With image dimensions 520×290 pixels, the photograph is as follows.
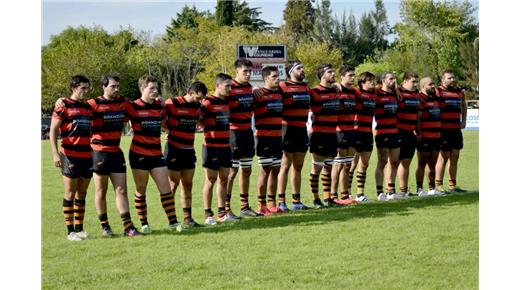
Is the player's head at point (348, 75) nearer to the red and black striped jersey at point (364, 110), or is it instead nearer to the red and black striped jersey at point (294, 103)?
the red and black striped jersey at point (364, 110)

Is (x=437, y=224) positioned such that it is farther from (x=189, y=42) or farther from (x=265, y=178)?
(x=189, y=42)

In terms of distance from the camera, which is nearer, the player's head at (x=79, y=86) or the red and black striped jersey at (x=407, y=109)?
the player's head at (x=79, y=86)

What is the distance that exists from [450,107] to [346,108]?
225cm

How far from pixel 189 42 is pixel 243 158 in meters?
37.7

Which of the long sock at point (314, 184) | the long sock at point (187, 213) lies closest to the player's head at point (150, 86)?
the long sock at point (187, 213)

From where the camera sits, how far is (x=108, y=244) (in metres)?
8.50

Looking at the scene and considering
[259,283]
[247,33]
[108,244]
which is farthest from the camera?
[247,33]

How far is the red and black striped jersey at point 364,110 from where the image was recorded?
38.3 feet

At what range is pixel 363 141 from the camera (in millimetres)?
11766

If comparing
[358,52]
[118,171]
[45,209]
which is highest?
[358,52]

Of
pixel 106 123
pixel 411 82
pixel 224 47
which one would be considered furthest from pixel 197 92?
pixel 224 47

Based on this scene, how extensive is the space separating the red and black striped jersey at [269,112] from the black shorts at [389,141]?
84.2 inches

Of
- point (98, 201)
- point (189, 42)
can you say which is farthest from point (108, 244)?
point (189, 42)

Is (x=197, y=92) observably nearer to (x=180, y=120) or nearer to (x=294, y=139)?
(x=180, y=120)
